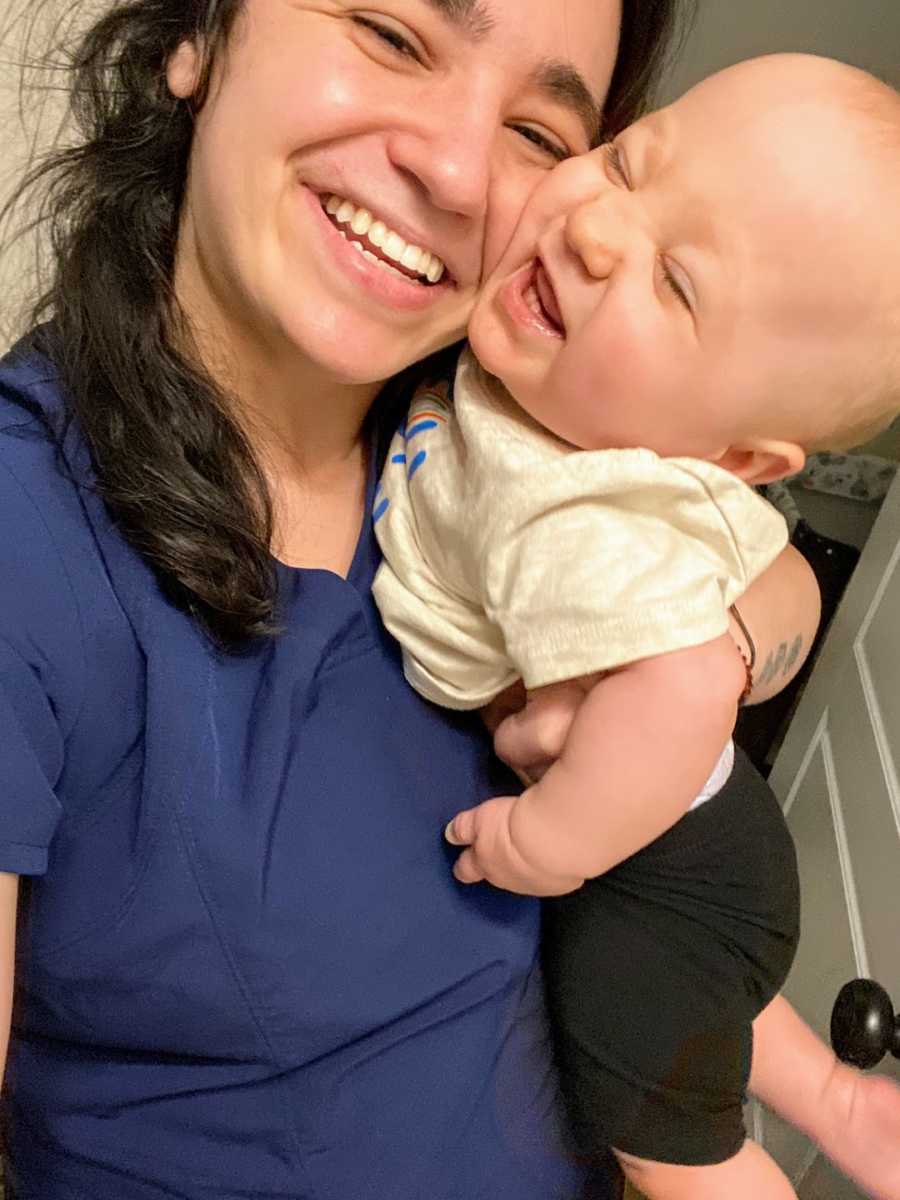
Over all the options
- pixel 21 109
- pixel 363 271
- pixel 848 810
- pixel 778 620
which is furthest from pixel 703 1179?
pixel 21 109

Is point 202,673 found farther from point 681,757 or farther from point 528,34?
point 528,34

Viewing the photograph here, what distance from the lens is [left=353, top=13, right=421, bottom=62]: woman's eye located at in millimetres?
682

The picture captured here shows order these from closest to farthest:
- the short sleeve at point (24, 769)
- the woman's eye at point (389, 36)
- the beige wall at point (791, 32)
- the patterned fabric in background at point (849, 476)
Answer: the short sleeve at point (24, 769)
the woman's eye at point (389, 36)
the beige wall at point (791, 32)
the patterned fabric in background at point (849, 476)

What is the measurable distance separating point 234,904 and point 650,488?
1.28ft

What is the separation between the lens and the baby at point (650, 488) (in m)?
0.64

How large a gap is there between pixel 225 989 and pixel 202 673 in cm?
21

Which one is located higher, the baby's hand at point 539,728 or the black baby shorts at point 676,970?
the baby's hand at point 539,728

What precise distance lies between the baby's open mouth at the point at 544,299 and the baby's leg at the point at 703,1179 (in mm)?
691

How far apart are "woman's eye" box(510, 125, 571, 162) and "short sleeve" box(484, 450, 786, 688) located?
0.28 m

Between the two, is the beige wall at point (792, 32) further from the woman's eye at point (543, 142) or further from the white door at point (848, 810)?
the woman's eye at point (543, 142)

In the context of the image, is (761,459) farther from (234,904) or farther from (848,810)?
(848,810)

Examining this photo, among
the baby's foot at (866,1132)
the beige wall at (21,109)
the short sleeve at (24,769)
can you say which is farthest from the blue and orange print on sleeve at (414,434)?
the baby's foot at (866,1132)

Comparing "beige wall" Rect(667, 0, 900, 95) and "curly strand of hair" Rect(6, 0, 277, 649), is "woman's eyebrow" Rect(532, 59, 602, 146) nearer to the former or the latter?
"curly strand of hair" Rect(6, 0, 277, 649)

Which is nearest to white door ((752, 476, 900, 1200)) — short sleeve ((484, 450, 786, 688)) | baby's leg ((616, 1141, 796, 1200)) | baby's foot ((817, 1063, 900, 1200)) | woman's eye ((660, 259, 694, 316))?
baby's foot ((817, 1063, 900, 1200))
